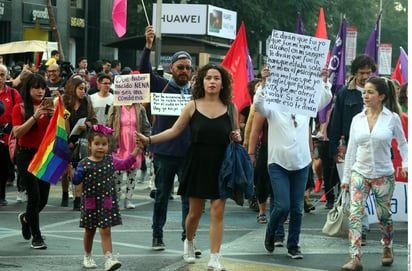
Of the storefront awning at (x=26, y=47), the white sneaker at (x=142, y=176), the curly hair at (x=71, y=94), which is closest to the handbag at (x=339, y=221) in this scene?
the curly hair at (x=71, y=94)

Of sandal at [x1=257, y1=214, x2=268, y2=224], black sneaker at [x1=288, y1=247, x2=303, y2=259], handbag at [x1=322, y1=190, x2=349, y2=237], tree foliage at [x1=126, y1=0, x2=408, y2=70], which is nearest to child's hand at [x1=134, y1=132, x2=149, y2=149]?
black sneaker at [x1=288, y1=247, x2=303, y2=259]

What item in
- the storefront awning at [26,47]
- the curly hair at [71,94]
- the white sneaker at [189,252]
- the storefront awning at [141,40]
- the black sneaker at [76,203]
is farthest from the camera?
the storefront awning at [141,40]

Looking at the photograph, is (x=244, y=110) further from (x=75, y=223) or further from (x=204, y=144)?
(x=204, y=144)

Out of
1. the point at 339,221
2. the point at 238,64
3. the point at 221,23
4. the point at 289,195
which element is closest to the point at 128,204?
the point at 238,64

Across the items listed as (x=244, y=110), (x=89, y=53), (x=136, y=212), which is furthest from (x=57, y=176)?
(x=89, y=53)

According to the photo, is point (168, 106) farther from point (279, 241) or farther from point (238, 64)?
point (238, 64)

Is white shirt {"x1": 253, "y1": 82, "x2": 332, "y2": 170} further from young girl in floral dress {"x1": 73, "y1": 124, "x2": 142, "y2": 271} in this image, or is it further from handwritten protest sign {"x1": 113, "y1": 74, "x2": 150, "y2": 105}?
handwritten protest sign {"x1": 113, "y1": 74, "x2": 150, "y2": 105}

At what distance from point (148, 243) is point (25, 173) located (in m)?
1.44

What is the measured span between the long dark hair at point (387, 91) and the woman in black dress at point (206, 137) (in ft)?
4.22

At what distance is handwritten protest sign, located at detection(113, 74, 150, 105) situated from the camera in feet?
37.3

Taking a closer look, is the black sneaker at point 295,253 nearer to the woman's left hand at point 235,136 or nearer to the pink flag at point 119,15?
the woman's left hand at point 235,136

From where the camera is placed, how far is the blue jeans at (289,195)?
947 centimetres

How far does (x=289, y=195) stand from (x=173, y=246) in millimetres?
1374

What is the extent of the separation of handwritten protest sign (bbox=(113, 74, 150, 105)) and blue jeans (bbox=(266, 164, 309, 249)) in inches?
81.5
